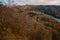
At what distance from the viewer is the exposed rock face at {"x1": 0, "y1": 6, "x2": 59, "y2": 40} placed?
7.40m

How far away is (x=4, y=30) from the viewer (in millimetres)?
7180

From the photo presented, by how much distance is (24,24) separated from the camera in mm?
8062

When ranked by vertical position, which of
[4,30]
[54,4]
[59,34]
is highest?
[54,4]

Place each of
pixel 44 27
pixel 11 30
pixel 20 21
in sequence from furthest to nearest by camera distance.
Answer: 1. pixel 44 27
2. pixel 20 21
3. pixel 11 30

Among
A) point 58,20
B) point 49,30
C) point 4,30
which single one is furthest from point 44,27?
point 4,30

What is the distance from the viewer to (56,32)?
8.84m

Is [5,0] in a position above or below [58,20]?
above

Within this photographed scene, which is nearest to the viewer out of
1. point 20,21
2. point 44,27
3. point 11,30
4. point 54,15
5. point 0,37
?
point 0,37

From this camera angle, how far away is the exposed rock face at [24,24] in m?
7.40

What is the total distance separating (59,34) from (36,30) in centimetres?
117

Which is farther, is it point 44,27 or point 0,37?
point 44,27

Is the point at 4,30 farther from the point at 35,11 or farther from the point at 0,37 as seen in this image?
the point at 35,11

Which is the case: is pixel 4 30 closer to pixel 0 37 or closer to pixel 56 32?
pixel 0 37

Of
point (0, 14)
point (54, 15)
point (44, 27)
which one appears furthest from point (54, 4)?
point (0, 14)
